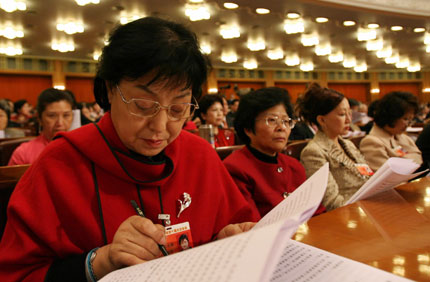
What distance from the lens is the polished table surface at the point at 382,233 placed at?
24.4 inches

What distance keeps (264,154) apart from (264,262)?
4.31ft

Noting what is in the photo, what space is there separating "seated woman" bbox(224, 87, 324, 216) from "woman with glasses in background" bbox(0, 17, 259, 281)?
522 mm

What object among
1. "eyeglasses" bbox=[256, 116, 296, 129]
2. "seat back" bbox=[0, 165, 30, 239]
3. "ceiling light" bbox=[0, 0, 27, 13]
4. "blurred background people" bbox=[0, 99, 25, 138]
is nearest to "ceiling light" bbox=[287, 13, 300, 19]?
"ceiling light" bbox=[0, 0, 27, 13]

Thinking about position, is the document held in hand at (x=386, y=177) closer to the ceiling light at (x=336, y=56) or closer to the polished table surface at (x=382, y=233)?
the polished table surface at (x=382, y=233)

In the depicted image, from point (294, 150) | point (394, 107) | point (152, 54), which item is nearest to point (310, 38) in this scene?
point (394, 107)

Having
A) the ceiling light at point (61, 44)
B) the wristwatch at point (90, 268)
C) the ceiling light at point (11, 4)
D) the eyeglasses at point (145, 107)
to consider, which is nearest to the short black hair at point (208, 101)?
the eyeglasses at point (145, 107)

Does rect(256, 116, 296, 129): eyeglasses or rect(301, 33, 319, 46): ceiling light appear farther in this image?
rect(301, 33, 319, 46): ceiling light

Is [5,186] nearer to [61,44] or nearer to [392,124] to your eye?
[392,124]

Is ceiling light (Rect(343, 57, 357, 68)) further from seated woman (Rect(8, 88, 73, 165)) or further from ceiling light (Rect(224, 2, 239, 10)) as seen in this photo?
seated woman (Rect(8, 88, 73, 165))

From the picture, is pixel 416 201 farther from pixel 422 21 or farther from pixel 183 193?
pixel 422 21

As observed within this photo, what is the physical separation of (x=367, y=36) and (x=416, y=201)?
29.6ft

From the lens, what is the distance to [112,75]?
0.93m

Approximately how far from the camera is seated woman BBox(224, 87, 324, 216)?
1547 mm

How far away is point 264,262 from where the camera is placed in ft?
1.23
